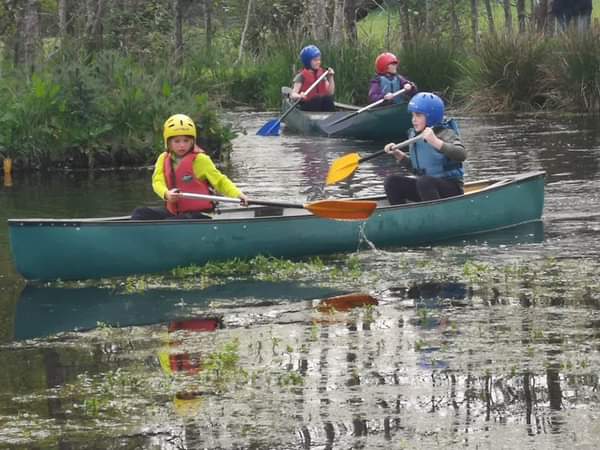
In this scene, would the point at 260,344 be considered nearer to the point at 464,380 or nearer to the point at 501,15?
the point at 464,380

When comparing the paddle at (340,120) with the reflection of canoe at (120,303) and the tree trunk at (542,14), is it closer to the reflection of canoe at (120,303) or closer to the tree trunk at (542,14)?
the tree trunk at (542,14)

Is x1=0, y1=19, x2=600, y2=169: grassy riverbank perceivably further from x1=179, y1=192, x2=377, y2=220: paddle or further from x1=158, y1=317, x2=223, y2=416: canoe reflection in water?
x1=158, y1=317, x2=223, y2=416: canoe reflection in water

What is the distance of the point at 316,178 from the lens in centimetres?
1642

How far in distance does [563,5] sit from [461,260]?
17958 millimetres

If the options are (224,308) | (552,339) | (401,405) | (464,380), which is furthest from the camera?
(224,308)

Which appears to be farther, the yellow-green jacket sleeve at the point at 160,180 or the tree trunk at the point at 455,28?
the tree trunk at the point at 455,28

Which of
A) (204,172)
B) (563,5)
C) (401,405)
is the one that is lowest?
(401,405)

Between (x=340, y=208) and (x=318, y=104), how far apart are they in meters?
11.7

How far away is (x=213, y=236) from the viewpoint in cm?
1057

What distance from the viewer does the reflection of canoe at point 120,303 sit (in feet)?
29.4

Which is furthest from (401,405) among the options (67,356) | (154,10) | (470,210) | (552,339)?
(154,10)

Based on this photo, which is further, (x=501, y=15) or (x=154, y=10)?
(x=501, y=15)

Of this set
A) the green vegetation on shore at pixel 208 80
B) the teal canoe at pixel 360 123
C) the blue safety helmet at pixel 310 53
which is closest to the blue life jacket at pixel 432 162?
the green vegetation on shore at pixel 208 80

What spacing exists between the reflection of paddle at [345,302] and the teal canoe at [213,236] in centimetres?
144
